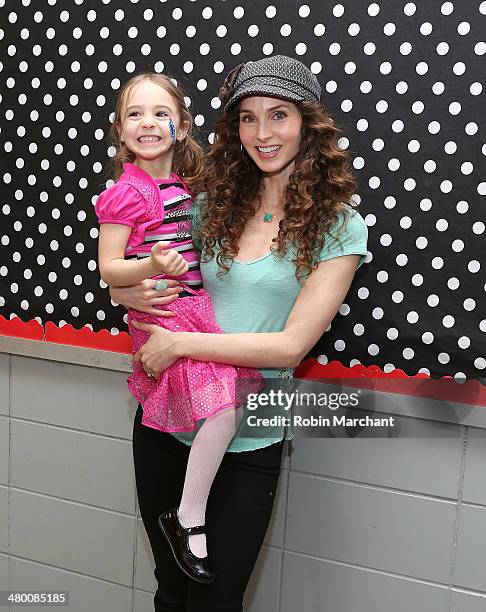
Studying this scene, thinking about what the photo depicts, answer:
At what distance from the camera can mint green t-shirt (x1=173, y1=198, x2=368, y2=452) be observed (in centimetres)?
146

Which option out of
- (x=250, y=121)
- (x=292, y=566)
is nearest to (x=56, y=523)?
(x=292, y=566)

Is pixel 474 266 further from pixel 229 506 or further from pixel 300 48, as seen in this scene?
pixel 229 506

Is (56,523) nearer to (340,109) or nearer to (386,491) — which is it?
(386,491)

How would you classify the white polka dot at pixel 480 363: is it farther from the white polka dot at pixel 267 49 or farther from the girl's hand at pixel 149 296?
the white polka dot at pixel 267 49

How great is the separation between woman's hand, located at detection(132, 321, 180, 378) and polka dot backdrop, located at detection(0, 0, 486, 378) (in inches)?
17.3

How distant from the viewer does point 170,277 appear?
1535 mm

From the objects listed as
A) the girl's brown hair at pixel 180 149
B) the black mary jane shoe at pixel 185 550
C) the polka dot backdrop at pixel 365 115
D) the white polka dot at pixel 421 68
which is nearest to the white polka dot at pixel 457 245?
the polka dot backdrop at pixel 365 115

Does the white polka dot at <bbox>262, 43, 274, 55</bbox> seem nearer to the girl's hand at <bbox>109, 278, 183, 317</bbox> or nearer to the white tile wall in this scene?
the girl's hand at <bbox>109, 278, 183, 317</bbox>

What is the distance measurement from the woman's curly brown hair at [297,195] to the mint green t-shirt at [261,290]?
0.07ft

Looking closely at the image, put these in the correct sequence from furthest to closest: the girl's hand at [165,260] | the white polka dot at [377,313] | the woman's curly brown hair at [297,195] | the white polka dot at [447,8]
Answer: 1. the white polka dot at [377,313]
2. the white polka dot at [447,8]
3. the woman's curly brown hair at [297,195]
4. the girl's hand at [165,260]

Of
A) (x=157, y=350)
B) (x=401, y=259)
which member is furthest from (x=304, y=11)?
(x=157, y=350)

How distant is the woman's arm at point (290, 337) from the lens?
56.7 inches

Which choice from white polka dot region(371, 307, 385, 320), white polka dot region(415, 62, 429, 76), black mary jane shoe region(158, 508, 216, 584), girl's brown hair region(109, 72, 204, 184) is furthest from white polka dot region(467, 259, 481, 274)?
black mary jane shoe region(158, 508, 216, 584)

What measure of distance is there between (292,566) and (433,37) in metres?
1.37
